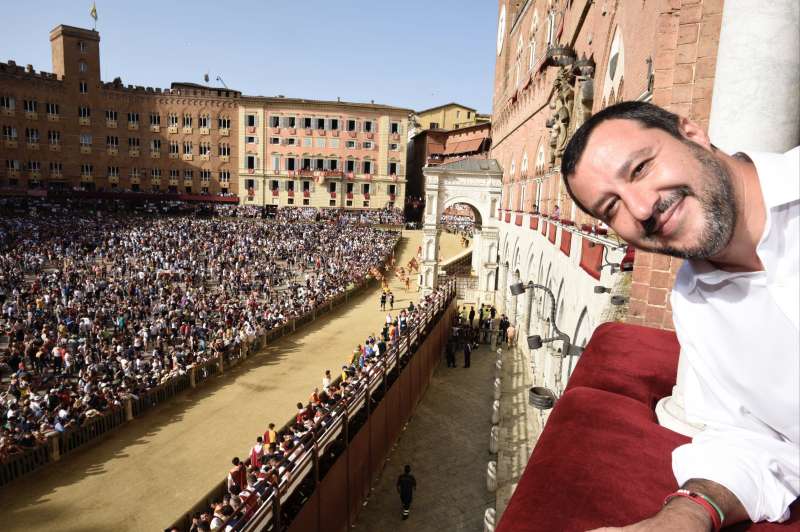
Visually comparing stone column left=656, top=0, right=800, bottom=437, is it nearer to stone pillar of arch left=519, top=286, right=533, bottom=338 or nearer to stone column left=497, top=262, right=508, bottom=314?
stone pillar of arch left=519, top=286, right=533, bottom=338

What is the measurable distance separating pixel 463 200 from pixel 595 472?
31.2 m

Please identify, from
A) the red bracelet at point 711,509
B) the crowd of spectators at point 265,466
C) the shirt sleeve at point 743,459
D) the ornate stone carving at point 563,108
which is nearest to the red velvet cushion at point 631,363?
the shirt sleeve at point 743,459

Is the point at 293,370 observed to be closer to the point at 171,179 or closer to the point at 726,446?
the point at 726,446

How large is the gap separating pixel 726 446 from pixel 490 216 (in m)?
30.8

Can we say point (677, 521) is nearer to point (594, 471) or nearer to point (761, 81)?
point (594, 471)

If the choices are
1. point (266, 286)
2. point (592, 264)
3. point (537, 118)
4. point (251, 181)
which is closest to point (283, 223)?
point (251, 181)

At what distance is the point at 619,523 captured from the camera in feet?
5.96

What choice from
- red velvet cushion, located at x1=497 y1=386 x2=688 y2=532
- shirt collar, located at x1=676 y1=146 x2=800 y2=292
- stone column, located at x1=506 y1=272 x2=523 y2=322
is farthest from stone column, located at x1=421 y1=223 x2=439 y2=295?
shirt collar, located at x1=676 y1=146 x2=800 y2=292

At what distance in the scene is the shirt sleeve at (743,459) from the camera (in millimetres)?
1637

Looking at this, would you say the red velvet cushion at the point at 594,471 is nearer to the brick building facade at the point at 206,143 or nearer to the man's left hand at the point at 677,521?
the man's left hand at the point at 677,521

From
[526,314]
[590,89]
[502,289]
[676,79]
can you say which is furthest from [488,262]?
[676,79]

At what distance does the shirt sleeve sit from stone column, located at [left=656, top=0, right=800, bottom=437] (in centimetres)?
86

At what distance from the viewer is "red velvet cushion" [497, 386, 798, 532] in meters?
1.85

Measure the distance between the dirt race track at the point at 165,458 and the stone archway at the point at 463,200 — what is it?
44.0 feet
